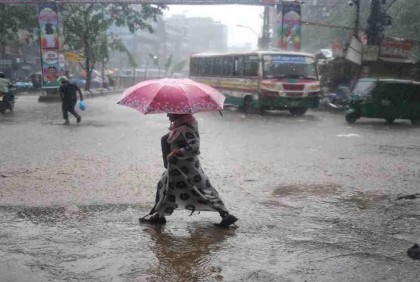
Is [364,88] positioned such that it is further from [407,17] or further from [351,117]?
[407,17]

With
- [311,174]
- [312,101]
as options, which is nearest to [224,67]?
[312,101]

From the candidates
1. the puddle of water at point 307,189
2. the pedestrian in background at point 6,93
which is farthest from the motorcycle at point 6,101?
the puddle of water at point 307,189

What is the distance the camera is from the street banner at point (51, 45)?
2486cm

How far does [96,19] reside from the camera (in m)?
30.6

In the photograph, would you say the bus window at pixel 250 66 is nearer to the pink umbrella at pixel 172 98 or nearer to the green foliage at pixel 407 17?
the green foliage at pixel 407 17

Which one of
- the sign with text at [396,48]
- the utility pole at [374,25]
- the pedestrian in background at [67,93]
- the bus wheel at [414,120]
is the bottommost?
the bus wheel at [414,120]

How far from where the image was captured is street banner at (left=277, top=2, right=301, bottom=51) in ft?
84.3

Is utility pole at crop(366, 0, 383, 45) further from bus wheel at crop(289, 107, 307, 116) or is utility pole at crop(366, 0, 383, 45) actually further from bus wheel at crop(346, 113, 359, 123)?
bus wheel at crop(346, 113, 359, 123)

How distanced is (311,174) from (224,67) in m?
15.1

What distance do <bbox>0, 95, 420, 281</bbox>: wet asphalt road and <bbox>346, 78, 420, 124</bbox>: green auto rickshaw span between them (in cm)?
515

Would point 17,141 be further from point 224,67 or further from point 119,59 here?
point 119,59

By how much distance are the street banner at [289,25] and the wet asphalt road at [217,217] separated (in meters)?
15.1

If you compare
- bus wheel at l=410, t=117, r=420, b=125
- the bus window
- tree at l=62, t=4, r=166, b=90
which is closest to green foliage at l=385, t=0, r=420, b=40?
bus wheel at l=410, t=117, r=420, b=125

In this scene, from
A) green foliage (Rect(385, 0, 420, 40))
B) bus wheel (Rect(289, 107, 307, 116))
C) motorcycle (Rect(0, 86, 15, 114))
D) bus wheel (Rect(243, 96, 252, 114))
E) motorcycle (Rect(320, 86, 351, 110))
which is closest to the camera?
motorcycle (Rect(0, 86, 15, 114))
